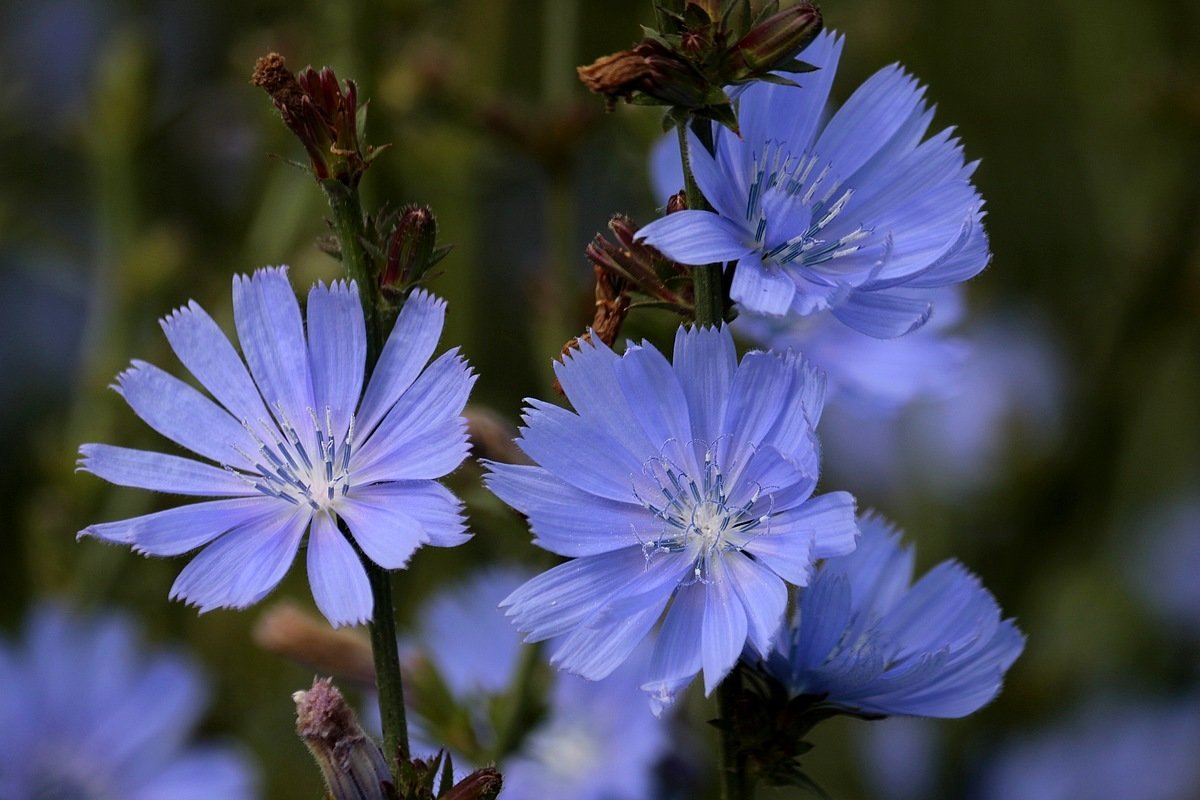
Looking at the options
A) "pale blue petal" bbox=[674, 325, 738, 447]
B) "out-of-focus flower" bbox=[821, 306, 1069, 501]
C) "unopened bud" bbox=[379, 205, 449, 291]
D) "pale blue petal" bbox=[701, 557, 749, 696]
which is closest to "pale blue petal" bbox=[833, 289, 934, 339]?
"pale blue petal" bbox=[674, 325, 738, 447]

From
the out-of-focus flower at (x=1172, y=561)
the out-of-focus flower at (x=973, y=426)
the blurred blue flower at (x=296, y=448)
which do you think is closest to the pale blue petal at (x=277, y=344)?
the blurred blue flower at (x=296, y=448)

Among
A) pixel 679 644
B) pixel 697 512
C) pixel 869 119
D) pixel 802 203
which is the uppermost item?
pixel 869 119

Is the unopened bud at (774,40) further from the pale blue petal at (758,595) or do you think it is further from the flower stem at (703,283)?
the pale blue petal at (758,595)

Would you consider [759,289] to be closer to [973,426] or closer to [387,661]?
[387,661]

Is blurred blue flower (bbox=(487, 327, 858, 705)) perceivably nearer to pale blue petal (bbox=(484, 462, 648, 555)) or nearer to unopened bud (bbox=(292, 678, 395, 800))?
pale blue petal (bbox=(484, 462, 648, 555))

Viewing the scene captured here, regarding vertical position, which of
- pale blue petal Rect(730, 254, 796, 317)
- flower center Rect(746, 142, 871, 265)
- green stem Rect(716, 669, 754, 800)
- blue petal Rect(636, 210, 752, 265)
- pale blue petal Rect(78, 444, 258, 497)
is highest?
flower center Rect(746, 142, 871, 265)

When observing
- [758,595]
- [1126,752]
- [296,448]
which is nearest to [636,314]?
[296,448]

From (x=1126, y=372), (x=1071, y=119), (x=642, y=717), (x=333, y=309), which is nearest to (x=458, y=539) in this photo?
(x=333, y=309)
